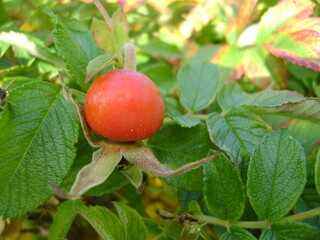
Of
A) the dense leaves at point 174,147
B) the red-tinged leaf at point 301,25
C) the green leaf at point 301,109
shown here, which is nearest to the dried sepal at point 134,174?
the dense leaves at point 174,147

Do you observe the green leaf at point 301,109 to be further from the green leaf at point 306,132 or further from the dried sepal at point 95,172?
the dried sepal at point 95,172

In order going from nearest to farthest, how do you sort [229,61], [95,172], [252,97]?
[95,172], [252,97], [229,61]

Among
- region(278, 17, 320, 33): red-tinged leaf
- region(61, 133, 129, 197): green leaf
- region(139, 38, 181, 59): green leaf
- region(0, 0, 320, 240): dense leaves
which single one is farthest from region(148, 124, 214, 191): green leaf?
region(139, 38, 181, 59): green leaf

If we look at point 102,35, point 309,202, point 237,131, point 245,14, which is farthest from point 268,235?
point 245,14

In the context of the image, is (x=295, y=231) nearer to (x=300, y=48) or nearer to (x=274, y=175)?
(x=274, y=175)

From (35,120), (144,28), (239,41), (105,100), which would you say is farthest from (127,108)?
(144,28)

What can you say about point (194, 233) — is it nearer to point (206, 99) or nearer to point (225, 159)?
point (225, 159)
